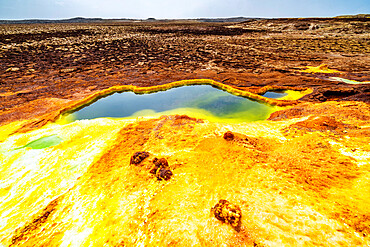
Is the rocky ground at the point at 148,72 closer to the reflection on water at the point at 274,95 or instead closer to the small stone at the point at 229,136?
the reflection on water at the point at 274,95

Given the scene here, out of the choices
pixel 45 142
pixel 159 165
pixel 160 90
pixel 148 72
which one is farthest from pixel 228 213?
pixel 148 72

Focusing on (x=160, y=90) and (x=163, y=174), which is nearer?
(x=163, y=174)

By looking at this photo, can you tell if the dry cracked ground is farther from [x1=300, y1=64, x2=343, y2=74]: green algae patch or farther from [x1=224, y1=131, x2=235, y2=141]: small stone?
[x1=300, y1=64, x2=343, y2=74]: green algae patch

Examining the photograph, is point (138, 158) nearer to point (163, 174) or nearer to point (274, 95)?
point (163, 174)

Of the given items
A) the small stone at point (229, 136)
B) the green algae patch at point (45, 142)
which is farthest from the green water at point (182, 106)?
the small stone at point (229, 136)

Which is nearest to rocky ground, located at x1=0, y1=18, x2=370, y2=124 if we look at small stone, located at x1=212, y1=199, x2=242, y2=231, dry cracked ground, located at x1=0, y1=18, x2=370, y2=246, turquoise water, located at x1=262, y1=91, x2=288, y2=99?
dry cracked ground, located at x1=0, y1=18, x2=370, y2=246
